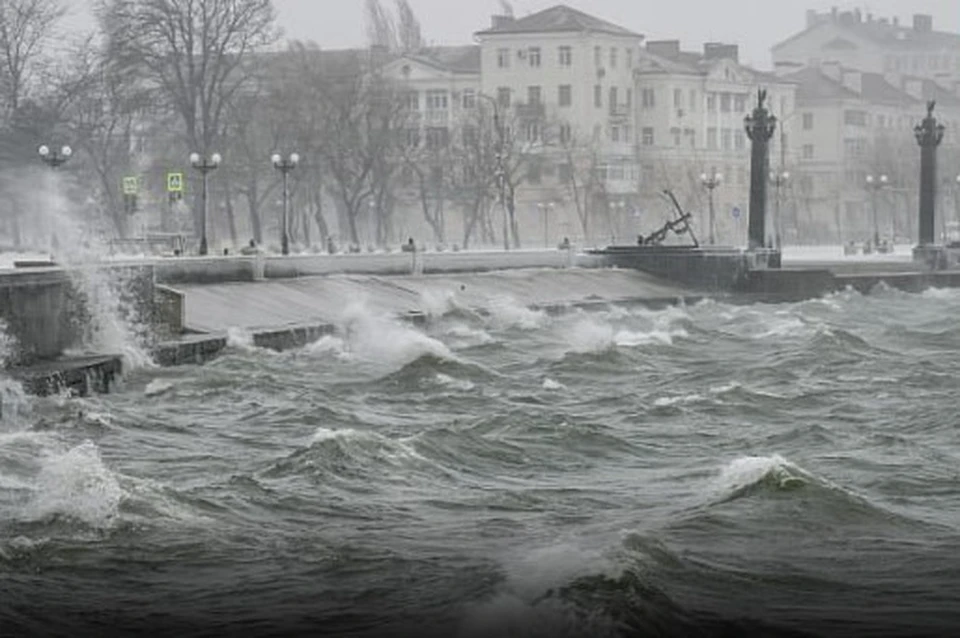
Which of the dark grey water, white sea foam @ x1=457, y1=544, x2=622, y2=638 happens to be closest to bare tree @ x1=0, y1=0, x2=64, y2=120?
the dark grey water

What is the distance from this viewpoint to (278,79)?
91.9 feet

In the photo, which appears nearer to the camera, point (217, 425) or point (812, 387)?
point (217, 425)

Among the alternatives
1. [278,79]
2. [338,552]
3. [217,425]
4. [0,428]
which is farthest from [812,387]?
[278,79]

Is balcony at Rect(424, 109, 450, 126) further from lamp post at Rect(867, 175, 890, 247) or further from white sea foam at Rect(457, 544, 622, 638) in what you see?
white sea foam at Rect(457, 544, 622, 638)

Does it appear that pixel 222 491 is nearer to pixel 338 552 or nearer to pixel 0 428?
pixel 338 552

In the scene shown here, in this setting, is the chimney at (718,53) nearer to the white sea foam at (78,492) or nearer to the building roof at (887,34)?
the building roof at (887,34)

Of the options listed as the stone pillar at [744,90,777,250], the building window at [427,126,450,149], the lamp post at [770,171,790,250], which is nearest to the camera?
the stone pillar at [744,90,777,250]

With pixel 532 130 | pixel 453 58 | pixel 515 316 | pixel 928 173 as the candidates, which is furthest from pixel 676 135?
pixel 928 173

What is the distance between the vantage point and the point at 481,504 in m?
7.27

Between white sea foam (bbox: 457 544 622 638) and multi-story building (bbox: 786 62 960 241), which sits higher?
multi-story building (bbox: 786 62 960 241)

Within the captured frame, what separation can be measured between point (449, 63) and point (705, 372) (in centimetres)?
621

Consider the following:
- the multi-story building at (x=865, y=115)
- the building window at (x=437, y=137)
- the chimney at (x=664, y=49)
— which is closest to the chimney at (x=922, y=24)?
the multi-story building at (x=865, y=115)

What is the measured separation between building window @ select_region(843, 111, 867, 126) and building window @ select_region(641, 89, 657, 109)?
23.0ft

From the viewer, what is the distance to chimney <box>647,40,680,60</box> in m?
17.1
